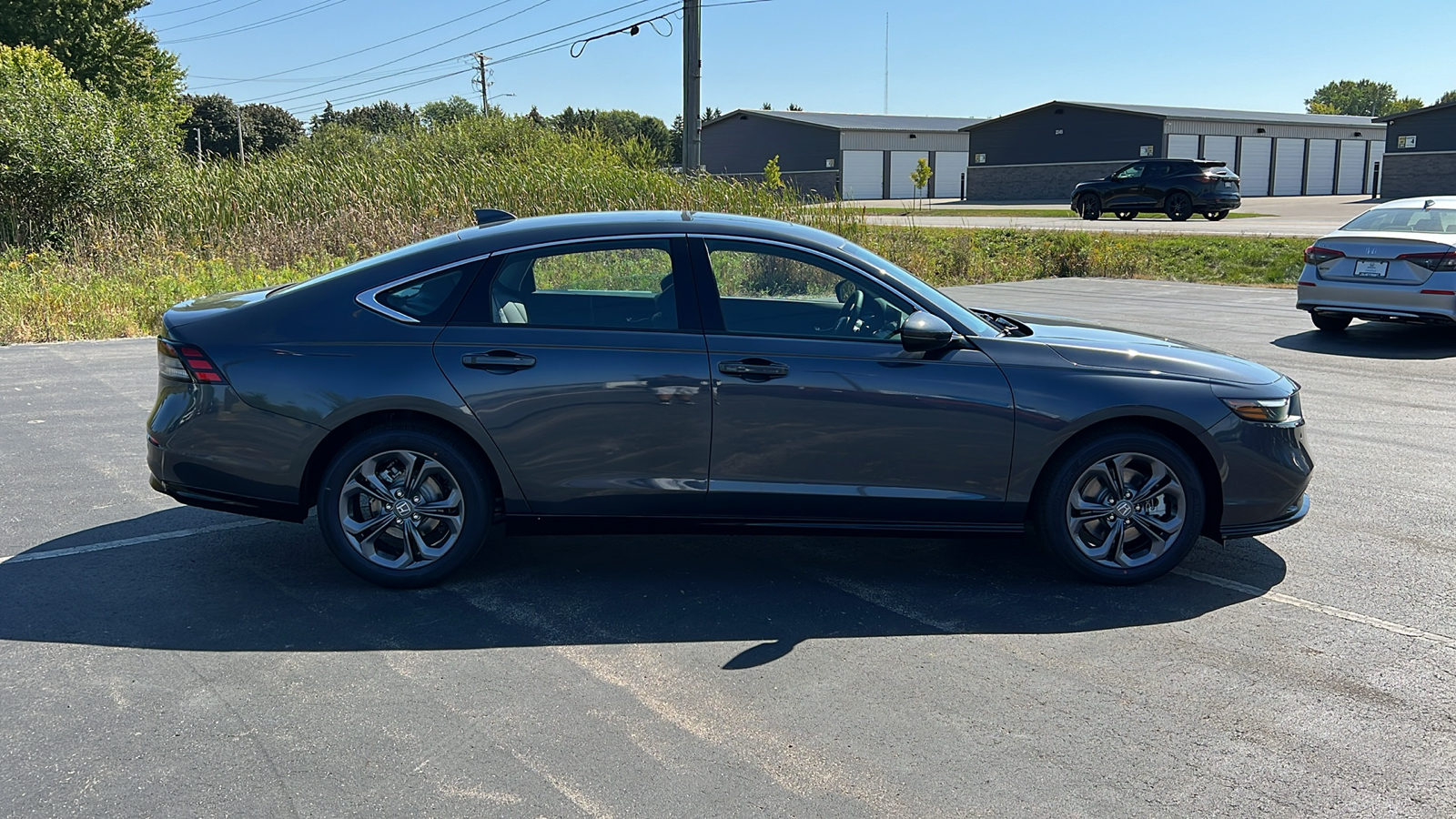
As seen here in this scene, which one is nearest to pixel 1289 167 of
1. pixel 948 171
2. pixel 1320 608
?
pixel 948 171

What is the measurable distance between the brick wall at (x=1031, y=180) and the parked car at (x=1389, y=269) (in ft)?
150

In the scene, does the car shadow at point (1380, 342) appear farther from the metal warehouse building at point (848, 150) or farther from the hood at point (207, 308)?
the metal warehouse building at point (848, 150)

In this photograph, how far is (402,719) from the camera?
12.5 feet

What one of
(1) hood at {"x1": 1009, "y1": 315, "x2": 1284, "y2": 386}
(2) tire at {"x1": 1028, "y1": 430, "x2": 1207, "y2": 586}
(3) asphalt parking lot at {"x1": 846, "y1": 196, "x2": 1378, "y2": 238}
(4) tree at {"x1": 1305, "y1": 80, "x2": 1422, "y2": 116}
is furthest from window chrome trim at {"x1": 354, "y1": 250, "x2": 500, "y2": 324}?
(4) tree at {"x1": 1305, "y1": 80, "x2": 1422, "y2": 116}

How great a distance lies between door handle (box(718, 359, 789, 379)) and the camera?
4871 mm

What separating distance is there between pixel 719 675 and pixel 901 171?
64874mm

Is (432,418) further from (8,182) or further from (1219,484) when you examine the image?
(8,182)

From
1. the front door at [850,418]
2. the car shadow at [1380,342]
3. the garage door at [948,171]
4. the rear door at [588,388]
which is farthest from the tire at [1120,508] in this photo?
the garage door at [948,171]

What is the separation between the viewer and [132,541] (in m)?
5.65

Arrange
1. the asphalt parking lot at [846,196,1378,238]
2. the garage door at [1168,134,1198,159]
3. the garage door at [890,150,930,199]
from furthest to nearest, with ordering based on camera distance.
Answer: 1. the garage door at [890,150,930,199]
2. the garage door at [1168,134,1198,159]
3. the asphalt parking lot at [846,196,1378,238]

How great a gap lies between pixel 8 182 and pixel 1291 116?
63559 millimetres

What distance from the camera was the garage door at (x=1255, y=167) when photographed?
59.0 meters

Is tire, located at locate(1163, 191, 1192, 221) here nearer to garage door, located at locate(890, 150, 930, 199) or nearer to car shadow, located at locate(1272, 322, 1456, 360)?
car shadow, located at locate(1272, 322, 1456, 360)

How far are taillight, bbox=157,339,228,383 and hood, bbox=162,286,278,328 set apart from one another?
0.15 m
